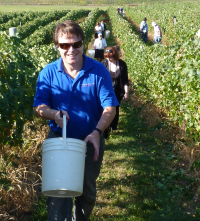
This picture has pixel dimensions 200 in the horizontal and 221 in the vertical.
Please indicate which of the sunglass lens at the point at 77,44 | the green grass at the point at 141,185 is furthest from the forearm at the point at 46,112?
the green grass at the point at 141,185

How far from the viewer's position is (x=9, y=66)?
3.11 meters

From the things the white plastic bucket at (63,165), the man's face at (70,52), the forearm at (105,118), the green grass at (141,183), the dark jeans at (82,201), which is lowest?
the green grass at (141,183)

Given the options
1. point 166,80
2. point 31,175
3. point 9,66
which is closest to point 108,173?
point 31,175

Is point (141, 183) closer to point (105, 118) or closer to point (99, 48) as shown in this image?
point (105, 118)

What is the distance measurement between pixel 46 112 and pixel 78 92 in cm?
30

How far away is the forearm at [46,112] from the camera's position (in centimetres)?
246

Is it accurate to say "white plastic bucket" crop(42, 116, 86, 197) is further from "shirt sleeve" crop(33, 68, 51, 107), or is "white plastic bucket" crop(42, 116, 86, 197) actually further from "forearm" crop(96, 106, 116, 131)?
"shirt sleeve" crop(33, 68, 51, 107)

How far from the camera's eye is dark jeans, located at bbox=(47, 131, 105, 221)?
8.43 ft

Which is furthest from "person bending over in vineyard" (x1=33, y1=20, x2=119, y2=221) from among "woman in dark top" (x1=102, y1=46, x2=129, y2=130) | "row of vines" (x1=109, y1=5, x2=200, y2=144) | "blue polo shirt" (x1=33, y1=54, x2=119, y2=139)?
"woman in dark top" (x1=102, y1=46, x2=129, y2=130)

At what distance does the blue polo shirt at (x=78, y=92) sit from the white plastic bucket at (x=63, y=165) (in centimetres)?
46

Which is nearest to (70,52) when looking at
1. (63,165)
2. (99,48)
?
(63,165)

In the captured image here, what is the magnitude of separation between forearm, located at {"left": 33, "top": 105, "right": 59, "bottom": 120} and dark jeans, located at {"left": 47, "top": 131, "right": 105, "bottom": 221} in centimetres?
25

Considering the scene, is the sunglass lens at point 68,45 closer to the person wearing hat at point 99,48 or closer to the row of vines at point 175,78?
the row of vines at point 175,78

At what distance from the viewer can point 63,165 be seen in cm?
215
